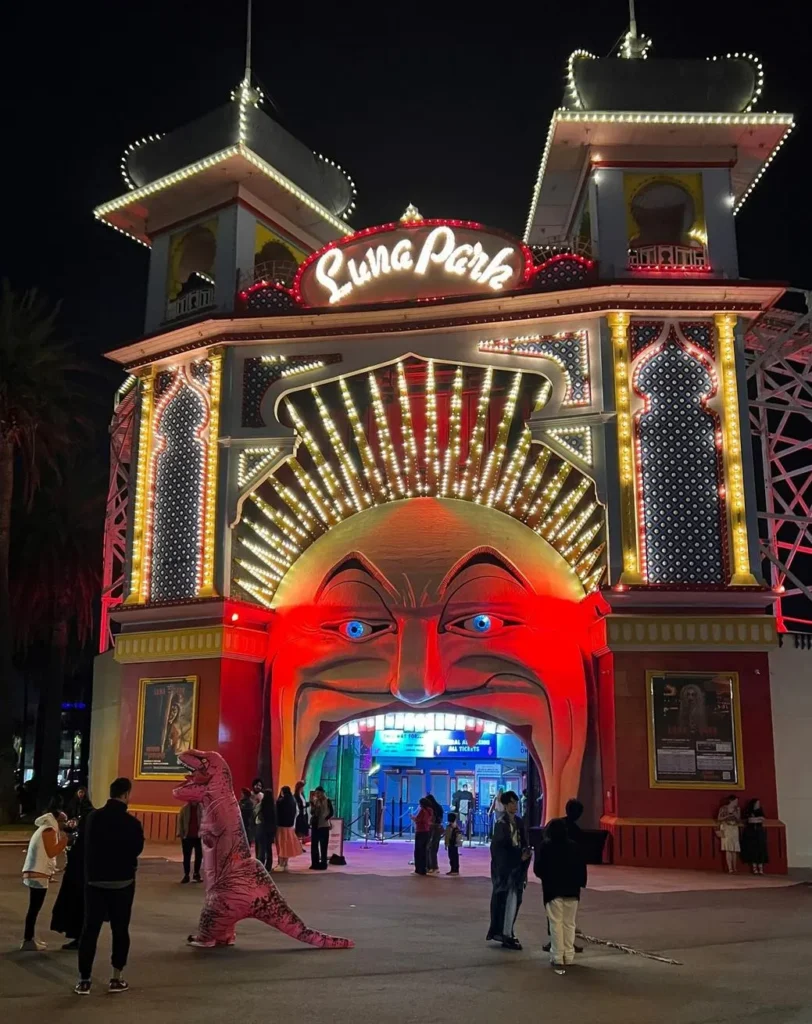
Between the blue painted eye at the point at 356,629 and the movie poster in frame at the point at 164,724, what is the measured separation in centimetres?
328

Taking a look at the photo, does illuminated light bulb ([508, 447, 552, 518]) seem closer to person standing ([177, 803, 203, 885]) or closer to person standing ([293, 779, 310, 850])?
person standing ([293, 779, 310, 850])

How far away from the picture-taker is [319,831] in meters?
18.8

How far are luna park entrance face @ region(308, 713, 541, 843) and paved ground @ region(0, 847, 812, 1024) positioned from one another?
11120 millimetres

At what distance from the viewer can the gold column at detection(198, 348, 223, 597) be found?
73.9 ft

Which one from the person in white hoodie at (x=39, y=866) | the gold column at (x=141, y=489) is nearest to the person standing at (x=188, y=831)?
the person in white hoodie at (x=39, y=866)

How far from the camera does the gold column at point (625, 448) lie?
20094 mm

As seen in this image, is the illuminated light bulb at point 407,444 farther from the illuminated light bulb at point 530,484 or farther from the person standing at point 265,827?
the person standing at point 265,827

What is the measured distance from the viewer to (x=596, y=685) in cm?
2072

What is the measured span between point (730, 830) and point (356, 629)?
797 centimetres

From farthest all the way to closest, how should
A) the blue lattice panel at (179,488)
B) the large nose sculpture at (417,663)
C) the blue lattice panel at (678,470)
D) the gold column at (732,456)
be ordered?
the blue lattice panel at (179,488) → the large nose sculpture at (417,663) → the blue lattice panel at (678,470) → the gold column at (732,456)

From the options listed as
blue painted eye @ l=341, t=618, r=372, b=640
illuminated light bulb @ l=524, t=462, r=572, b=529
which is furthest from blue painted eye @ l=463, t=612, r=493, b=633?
illuminated light bulb @ l=524, t=462, r=572, b=529

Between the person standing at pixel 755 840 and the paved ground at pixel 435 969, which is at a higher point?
the person standing at pixel 755 840

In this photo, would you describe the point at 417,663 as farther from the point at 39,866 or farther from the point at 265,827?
the point at 39,866

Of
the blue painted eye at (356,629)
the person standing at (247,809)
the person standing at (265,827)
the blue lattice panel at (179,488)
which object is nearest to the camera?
the person standing at (265,827)
